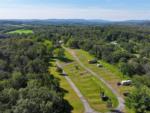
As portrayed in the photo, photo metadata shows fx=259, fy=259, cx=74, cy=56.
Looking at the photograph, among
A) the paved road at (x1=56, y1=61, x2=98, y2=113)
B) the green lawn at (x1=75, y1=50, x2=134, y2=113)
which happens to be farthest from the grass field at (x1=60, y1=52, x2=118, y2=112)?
the green lawn at (x1=75, y1=50, x2=134, y2=113)

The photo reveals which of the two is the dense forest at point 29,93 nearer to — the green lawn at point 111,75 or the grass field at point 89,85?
the grass field at point 89,85

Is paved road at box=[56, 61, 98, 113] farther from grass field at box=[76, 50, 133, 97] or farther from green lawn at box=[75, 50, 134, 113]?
grass field at box=[76, 50, 133, 97]

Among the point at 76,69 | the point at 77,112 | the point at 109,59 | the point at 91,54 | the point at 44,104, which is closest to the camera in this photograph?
the point at 44,104

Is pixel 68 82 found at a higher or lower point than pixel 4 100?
lower

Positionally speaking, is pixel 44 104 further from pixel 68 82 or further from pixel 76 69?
pixel 76 69

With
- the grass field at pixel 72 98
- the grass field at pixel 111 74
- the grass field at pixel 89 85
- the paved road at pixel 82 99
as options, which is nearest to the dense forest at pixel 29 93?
the grass field at pixel 72 98

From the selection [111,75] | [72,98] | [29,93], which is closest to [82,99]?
[72,98]

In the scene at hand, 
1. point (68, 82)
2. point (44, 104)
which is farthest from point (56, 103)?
point (68, 82)

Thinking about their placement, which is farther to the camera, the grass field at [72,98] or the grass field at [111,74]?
the grass field at [111,74]
